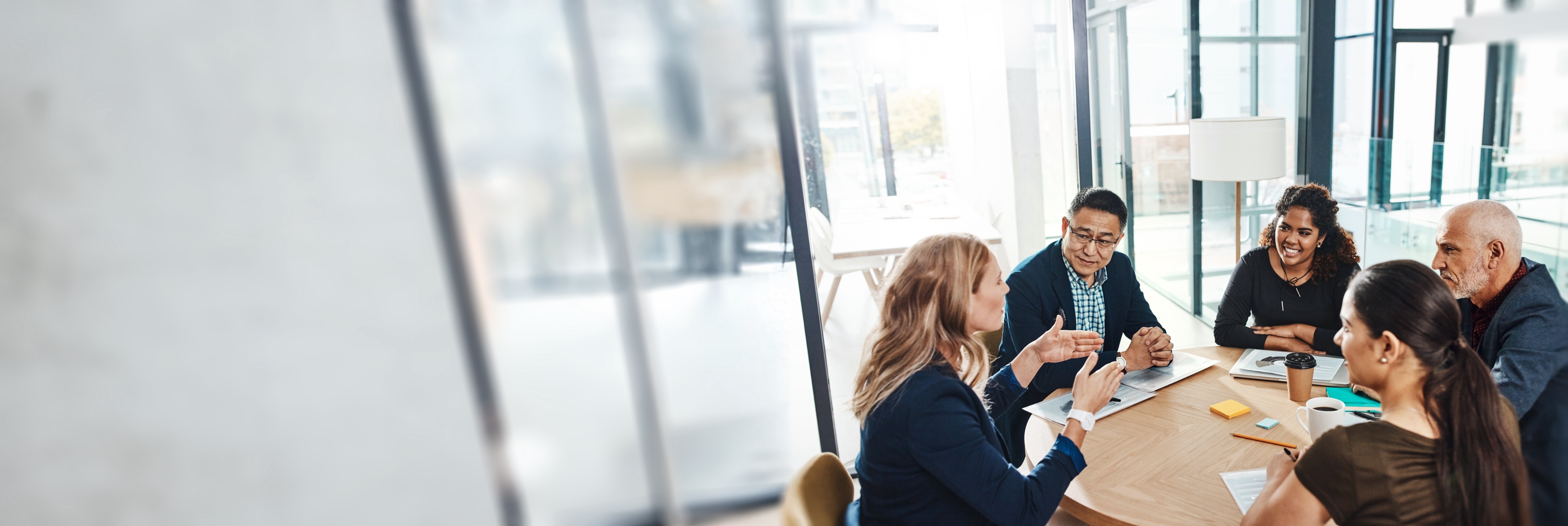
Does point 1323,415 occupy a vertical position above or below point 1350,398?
above

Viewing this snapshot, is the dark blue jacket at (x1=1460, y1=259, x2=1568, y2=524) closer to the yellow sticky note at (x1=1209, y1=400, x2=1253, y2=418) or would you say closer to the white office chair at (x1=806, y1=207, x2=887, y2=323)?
the yellow sticky note at (x1=1209, y1=400, x2=1253, y2=418)

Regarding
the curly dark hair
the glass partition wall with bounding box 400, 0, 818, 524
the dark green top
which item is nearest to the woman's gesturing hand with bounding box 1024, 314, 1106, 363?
the dark green top

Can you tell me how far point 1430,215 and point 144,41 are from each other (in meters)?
3.95

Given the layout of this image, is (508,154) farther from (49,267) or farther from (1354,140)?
(1354,140)

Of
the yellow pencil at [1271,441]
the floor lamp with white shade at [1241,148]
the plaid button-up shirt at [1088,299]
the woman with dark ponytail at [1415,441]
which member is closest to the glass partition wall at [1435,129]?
the woman with dark ponytail at [1415,441]

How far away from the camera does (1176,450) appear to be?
1502mm

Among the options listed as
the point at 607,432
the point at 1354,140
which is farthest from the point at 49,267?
the point at 1354,140

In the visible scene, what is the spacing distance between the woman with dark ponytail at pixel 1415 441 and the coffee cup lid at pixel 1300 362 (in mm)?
527

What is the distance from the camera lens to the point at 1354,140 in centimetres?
322

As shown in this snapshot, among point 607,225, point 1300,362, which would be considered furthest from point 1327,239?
point 607,225

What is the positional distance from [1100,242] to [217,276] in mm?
2138

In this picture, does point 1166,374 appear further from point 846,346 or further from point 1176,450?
point 846,346

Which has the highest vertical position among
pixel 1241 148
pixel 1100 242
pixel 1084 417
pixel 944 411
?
pixel 1241 148

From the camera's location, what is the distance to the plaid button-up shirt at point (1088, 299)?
2.26m
